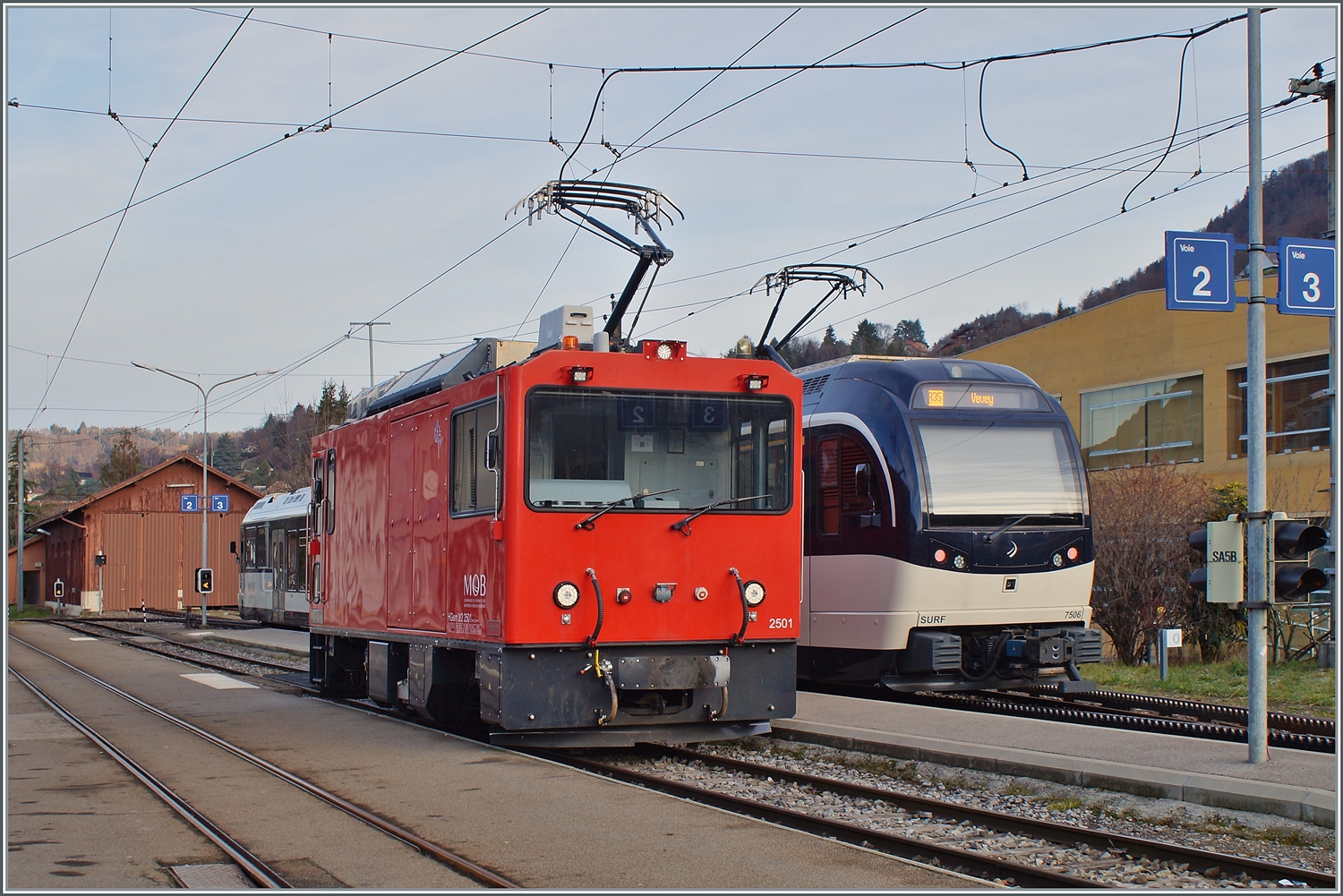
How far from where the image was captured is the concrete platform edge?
7309 millimetres

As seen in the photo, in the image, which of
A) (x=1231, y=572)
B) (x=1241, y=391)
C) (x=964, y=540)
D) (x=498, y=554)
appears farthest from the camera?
(x=1241, y=391)

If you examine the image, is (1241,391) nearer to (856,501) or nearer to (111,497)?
(856,501)

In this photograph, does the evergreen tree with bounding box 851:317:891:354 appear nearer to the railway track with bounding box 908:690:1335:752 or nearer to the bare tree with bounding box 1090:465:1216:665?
the bare tree with bounding box 1090:465:1216:665

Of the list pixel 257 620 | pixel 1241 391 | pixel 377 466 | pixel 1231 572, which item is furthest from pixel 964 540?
pixel 257 620

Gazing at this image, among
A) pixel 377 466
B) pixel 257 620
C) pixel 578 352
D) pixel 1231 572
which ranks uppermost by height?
pixel 578 352

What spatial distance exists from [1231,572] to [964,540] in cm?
398

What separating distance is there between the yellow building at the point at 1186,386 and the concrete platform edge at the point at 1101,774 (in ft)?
68.0

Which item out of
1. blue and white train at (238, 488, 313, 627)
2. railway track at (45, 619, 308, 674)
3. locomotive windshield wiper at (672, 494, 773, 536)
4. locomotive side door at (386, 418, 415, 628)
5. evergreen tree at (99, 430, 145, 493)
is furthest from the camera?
evergreen tree at (99, 430, 145, 493)

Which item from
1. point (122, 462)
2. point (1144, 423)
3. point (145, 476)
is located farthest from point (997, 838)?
point (122, 462)

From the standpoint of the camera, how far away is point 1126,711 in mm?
12953

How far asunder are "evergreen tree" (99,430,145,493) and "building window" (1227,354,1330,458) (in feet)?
293

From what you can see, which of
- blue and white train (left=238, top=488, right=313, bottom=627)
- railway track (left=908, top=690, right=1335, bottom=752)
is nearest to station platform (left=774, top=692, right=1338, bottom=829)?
railway track (left=908, top=690, right=1335, bottom=752)

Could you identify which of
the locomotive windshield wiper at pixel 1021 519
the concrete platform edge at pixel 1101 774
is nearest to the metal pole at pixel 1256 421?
the concrete platform edge at pixel 1101 774

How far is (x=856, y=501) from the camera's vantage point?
45.1ft
